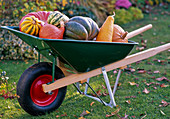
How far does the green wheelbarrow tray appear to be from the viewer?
1911 mm

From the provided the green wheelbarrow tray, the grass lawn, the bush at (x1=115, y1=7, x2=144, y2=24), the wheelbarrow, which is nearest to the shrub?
the bush at (x1=115, y1=7, x2=144, y2=24)

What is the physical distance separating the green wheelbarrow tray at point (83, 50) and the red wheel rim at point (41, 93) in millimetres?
320

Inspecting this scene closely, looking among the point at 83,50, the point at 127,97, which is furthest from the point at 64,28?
the point at 127,97

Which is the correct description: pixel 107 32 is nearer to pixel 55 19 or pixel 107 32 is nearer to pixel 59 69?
pixel 55 19

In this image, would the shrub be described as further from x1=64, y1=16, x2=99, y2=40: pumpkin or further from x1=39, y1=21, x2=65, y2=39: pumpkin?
x1=39, y1=21, x2=65, y2=39: pumpkin

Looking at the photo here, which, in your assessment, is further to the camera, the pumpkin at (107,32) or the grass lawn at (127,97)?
the grass lawn at (127,97)

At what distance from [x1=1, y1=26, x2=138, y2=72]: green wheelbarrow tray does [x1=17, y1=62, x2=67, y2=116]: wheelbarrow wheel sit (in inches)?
8.3

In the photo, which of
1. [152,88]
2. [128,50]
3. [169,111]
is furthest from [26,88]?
[152,88]

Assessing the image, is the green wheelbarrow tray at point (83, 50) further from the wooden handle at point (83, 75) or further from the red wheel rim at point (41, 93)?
the red wheel rim at point (41, 93)

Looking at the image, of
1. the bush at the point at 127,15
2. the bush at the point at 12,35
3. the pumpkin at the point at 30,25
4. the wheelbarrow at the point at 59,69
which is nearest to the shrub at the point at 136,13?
the bush at the point at 127,15

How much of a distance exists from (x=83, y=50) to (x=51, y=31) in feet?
1.09

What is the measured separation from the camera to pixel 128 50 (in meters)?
2.30

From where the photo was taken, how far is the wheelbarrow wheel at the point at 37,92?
215 cm

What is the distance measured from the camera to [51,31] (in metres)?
2.00
